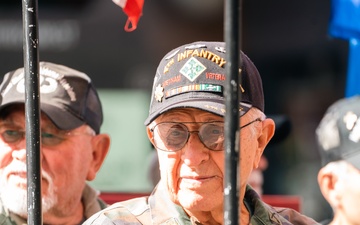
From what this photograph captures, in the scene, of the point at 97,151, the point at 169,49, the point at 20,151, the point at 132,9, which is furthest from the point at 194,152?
the point at 169,49

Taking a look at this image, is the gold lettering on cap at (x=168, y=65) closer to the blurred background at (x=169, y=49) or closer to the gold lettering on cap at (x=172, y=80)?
the gold lettering on cap at (x=172, y=80)

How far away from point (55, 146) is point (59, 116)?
116 mm

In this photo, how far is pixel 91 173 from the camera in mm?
4102

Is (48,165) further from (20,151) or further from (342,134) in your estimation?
(342,134)

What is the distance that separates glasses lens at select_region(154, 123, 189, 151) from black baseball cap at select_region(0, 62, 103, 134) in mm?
1009

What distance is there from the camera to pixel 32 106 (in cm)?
261

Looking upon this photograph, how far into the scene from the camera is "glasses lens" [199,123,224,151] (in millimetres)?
2828

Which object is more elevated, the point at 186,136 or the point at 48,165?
the point at 186,136

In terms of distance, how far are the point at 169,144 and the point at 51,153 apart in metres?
1.10

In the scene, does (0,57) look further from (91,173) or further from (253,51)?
(91,173)

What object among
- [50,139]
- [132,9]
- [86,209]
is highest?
[132,9]

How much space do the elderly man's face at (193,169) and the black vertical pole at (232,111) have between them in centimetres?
41

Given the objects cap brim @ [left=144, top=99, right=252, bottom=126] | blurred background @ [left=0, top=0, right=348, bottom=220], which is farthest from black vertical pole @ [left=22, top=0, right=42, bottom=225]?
blurred background @ [left=0, top=0, right=348, bottom=220]

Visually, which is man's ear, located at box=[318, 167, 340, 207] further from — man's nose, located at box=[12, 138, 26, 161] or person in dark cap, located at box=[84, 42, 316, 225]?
man's nose, located at box=[12, 138, 26, 161]
